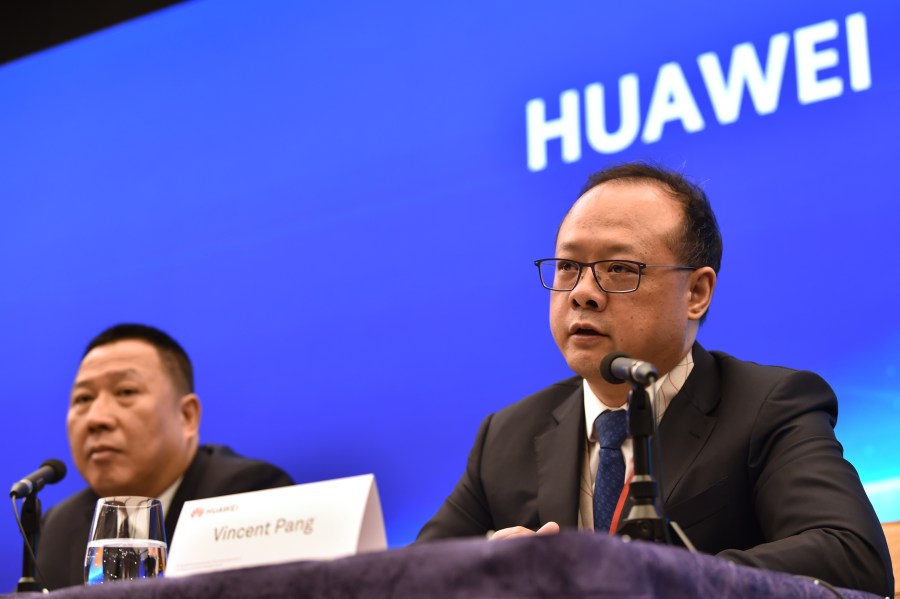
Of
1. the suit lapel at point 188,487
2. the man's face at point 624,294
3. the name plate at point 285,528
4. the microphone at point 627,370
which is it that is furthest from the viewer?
the suit lapel at point 188,487

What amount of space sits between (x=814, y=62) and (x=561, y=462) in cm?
120

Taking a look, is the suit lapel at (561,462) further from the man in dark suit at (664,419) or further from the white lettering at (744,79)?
the white lettering at (744,79)

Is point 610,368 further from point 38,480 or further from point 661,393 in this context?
point 38,480

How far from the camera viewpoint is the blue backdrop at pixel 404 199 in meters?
2.71

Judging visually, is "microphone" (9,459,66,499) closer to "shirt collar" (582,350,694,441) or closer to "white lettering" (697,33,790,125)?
"shirt collar" (582,350,694,441)

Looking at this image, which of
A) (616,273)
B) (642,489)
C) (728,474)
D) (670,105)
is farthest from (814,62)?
(642,489)

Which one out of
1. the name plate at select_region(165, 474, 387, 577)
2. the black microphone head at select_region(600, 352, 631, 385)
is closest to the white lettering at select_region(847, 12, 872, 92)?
the black microphone head at select_region(600, 352, 631, 385)

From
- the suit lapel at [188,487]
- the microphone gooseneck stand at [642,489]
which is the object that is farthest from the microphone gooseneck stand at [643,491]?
the suit lapel at [188,487]

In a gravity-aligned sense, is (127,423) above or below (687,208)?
below

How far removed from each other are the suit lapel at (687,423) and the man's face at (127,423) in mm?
1728

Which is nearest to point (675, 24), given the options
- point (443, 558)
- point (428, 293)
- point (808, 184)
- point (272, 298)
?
point (808, 184)

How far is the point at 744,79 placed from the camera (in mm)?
2881

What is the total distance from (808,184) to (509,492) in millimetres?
1050

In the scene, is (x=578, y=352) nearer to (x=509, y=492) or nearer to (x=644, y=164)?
(x=509, y=492)
